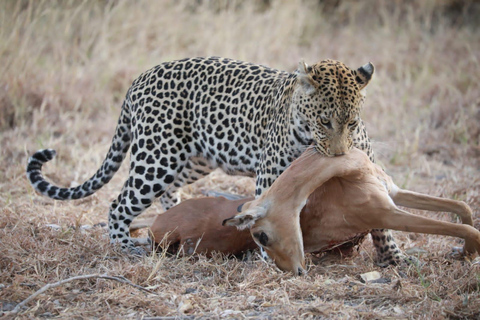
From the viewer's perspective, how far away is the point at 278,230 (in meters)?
3.82

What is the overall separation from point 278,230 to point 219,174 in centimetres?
309

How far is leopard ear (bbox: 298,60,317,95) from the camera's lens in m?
4.18

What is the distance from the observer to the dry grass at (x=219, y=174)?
368cm

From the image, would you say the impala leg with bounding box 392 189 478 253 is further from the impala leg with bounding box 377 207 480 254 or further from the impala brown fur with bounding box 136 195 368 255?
the impala brown fur with bounding box 136 195 368 255

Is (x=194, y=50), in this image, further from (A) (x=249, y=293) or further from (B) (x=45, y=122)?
(A) (x=249, y=293)

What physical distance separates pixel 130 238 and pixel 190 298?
5.00 feet

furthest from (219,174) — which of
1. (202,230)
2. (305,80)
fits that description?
(305,80)

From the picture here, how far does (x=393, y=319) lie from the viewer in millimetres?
3328

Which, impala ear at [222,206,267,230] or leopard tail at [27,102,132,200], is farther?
leopard tail at [27,102,132,200]

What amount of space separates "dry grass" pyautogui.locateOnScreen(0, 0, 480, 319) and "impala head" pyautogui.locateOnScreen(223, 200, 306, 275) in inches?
5.2

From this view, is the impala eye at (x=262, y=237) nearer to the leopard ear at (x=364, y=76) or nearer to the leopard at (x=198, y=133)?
the leopard at (x=198, y=133)

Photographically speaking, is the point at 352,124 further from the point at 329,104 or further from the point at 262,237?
the point at 262,237

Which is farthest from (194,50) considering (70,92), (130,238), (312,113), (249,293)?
(249,293)

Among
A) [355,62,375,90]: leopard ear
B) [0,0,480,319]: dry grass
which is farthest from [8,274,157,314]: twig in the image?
[355,62,375,90]: leopard ear
